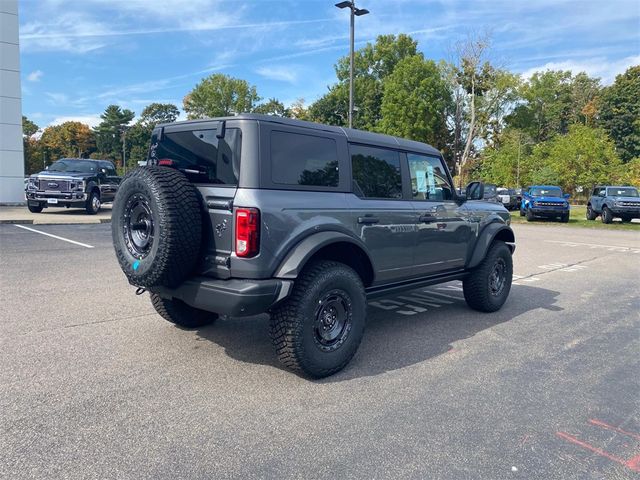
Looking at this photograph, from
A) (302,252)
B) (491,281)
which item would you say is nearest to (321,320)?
(302,252)

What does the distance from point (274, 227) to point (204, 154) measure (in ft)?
3.10

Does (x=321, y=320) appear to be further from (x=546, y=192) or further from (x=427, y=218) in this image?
(x=546, y=192)

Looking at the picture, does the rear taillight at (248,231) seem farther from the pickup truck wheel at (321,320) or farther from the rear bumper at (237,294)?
the pickup truck wheel at (321,320)

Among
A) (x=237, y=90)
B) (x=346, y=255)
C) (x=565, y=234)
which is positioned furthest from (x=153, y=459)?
(x=237, y=90)

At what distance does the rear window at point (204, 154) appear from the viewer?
358 cm

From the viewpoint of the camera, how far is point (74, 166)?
1706cm

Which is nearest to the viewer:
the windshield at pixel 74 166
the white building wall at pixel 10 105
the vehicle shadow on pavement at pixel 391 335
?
the vehicle shadow on pavement at pixel 391 335

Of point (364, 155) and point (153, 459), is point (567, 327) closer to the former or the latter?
point (364, 155)

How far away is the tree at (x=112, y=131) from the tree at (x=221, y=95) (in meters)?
42.2

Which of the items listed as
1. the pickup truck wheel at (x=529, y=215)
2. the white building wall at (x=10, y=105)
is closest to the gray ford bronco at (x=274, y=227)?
the white building wall at (x=10, y=105)

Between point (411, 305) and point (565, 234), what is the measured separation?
13.6 m

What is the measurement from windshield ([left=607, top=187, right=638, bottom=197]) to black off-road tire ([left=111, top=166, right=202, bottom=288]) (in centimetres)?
2402

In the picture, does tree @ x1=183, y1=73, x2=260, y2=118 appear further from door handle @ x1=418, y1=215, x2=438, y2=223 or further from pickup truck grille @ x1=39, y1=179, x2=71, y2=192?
door handle @ x1=418, y1=215, x2=438, y2=223

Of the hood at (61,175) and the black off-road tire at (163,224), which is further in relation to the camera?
the hood at (61,175)
